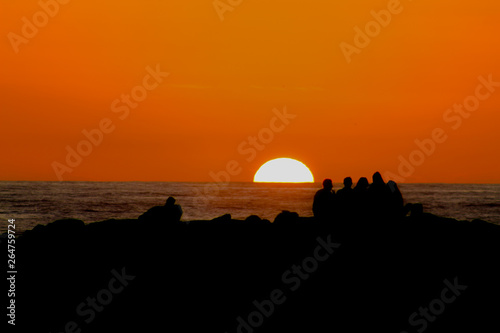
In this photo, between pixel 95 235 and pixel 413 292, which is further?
pixel 95 235

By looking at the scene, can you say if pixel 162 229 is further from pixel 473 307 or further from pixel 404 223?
pixel 473 307

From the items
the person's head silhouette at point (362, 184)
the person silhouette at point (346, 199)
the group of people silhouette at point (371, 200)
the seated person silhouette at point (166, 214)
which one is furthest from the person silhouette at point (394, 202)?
the seated person silhouette at point (166, 214)

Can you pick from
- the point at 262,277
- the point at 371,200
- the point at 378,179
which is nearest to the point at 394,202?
the point at 371,200

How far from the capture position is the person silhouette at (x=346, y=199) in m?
14.0

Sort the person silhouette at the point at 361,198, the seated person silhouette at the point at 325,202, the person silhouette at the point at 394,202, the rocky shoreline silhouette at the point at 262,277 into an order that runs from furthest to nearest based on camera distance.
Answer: the seated person silhouette at the point at 325,202
the person silhouette at the point at 394,202
the person silhouette at the point at 361,198
the rocky shoreline silhouette at the point at 262,277

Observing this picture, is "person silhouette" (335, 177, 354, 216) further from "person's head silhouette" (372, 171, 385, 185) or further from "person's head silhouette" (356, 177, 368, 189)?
"person's head silhouette" (372, 171, 385, 185)

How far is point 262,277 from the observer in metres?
11.3

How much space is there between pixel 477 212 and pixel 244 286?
44709 mm

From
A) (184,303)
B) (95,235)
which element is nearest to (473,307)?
(184,303)

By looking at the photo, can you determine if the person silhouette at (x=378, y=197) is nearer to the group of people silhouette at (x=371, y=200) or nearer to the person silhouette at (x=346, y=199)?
the group of people silhouette at (x=371, y=200)

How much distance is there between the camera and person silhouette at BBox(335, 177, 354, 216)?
14025mm

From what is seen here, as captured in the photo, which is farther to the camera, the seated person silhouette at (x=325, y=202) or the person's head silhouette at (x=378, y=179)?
the seated person silhouette at (x=325, y=202)

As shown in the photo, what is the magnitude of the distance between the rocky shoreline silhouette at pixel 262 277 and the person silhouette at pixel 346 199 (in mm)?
210

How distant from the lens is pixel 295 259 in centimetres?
Answer: 1220
